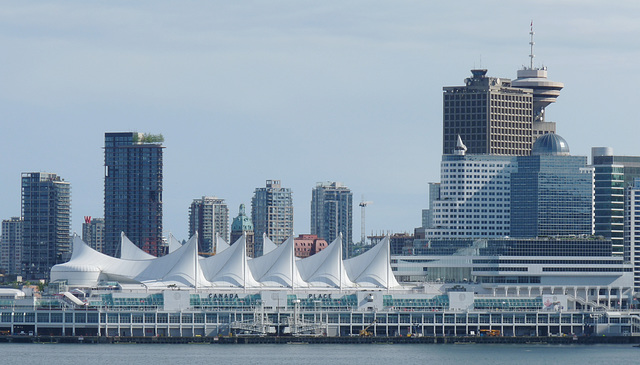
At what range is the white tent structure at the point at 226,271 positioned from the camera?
188 m

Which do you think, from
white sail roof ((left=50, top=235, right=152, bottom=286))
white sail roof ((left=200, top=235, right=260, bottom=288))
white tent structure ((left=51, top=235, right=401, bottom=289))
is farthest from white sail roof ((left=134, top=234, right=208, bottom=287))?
white sail roof ((left=200, top=235, right=260, bottom=288))

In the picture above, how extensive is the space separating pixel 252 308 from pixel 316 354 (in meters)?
22.8

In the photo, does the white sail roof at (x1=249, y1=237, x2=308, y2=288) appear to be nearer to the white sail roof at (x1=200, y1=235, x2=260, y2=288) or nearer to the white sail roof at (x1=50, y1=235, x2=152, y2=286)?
the white sail roof at (x1=200, y1=235, x2=260, y2=288)

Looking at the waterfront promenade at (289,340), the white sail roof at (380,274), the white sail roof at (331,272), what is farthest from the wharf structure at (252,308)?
the white sail roof at (380,274)

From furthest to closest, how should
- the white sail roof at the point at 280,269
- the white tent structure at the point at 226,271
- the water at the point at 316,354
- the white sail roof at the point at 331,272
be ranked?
the white sail roof at the point at 331,272 → the white sail roof at the point at 280,269 → the white tent structure at the point at 226,271 → the water at the point at 316,354

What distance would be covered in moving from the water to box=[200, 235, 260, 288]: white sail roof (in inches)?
850

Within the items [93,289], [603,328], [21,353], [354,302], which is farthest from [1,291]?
[603,328]

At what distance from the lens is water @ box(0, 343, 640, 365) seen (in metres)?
148

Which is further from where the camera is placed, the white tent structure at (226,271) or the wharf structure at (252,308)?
the white tent structure at (226,271)

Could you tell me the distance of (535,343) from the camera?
173625 millimetres

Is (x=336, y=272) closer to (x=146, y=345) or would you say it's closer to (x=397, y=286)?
(x=397, y=286)

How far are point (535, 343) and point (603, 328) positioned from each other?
34.9 ft

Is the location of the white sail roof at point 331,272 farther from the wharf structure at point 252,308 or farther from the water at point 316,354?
the water at point 316,354

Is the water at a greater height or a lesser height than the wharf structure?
lesser
